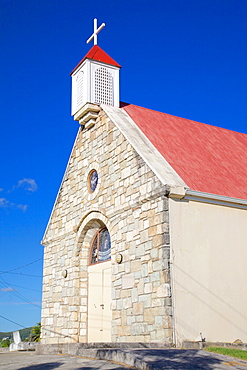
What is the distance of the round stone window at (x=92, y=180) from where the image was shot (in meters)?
15.4

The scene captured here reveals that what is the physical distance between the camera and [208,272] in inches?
455

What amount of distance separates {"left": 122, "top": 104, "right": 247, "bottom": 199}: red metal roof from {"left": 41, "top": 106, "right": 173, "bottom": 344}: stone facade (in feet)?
3.53

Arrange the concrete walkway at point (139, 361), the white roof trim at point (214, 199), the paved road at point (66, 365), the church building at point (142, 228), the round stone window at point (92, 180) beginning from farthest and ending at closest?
the round stone window at point (92, 180), the white roof trim at point (214, 199), the church building at point (142, 228), the paved road at point (66, 365), the concrete walkway at point (139, 361)

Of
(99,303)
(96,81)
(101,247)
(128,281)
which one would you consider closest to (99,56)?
(96,81)

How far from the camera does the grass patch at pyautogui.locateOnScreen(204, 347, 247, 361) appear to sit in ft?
29.0

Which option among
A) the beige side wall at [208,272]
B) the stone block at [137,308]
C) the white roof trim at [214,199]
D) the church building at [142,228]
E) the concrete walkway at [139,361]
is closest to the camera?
the concrete walkway at [139,361]

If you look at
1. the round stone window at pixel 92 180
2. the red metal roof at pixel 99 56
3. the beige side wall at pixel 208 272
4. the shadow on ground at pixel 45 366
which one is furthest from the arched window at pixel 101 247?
the shadow on ground at pixel 45 366

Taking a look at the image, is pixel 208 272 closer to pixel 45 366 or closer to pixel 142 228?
pixel 142 228

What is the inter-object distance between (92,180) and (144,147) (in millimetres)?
3075

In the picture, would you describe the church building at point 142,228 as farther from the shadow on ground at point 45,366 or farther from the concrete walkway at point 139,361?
the shadow on ground at point 45,366

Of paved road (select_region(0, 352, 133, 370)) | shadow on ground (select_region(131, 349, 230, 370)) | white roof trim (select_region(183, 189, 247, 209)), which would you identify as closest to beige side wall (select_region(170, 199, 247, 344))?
white roof trim (select_region(183, 189, 247, 209))

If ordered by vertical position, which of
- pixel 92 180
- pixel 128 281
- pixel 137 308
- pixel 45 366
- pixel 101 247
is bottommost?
pixel 45 366

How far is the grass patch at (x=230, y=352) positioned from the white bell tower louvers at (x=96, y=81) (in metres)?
8.95

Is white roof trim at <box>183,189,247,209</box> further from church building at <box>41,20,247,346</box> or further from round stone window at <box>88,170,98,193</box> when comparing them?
round stone window at <box>88,170,98,193</box>
